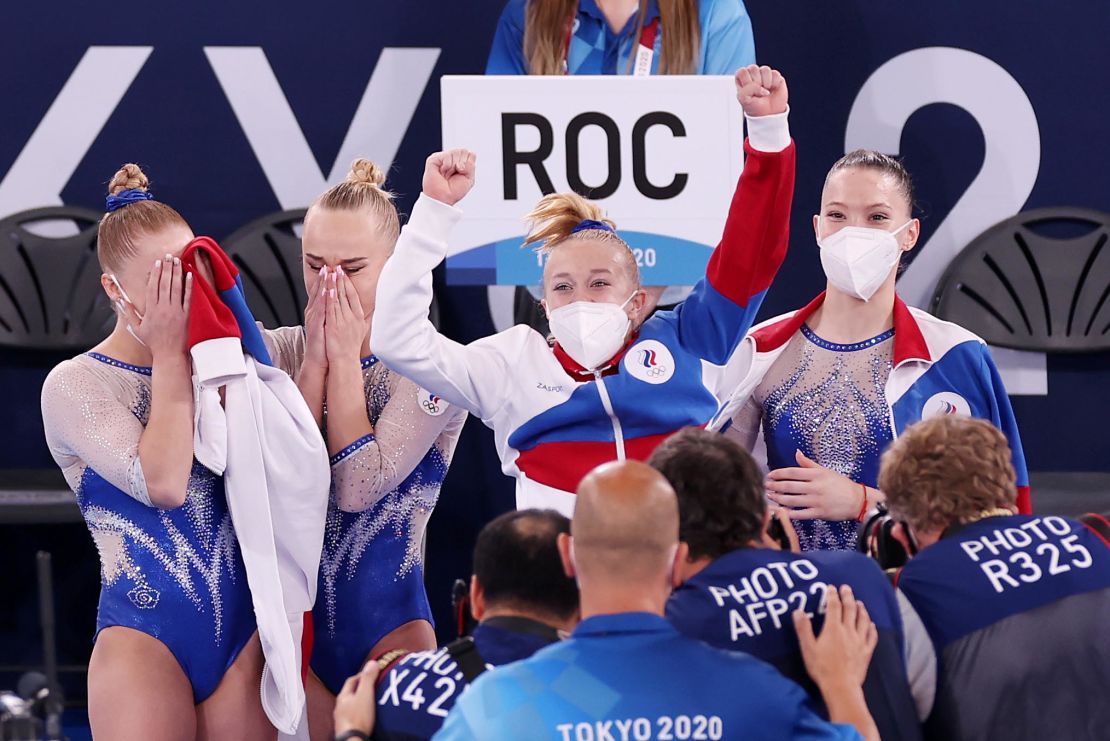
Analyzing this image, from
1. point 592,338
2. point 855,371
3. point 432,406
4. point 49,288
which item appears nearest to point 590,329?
point 592,338

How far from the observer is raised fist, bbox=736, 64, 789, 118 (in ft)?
10.8

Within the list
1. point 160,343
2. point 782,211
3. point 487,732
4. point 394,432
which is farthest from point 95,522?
point 782,211

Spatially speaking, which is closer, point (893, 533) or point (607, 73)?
point (893, 533)

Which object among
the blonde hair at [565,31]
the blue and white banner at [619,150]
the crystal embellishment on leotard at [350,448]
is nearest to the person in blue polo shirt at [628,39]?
the blonde hair at [565,31]

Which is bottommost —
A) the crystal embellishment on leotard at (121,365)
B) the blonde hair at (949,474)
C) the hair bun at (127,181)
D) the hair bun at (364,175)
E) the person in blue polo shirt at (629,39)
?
the blonde hair at (949,474)

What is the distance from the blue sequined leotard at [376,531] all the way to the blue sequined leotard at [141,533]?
11.1 inches

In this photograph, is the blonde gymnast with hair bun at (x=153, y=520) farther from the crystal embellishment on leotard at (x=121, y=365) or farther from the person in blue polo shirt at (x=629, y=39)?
the person in blue polo shirt at (x=629, y=39)

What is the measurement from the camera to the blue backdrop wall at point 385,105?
5164 mm

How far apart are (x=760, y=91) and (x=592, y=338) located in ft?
2.14

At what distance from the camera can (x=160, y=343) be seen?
313cm

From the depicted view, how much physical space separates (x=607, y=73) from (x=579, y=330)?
4.78 feet

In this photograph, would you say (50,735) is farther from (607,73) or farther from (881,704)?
(607,73)

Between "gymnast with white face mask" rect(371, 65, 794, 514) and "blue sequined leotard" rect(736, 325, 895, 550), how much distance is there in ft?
0.75

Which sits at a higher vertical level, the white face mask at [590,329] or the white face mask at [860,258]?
the white face mask at [860,258]
